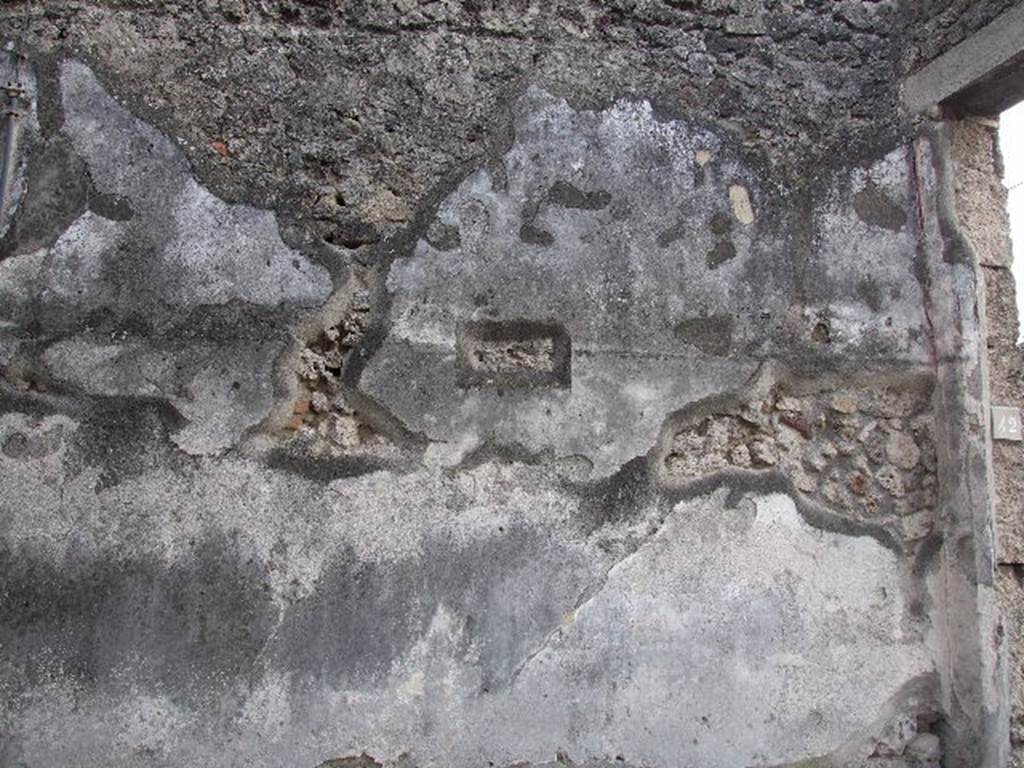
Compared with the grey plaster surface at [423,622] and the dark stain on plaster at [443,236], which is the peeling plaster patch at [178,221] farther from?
the grey plaster surface at [423,622]

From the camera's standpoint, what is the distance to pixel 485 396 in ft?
8.33

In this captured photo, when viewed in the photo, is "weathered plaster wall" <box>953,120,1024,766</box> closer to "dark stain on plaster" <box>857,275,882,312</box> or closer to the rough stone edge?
the rough stone edge

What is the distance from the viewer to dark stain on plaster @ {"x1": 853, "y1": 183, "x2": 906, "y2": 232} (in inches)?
109

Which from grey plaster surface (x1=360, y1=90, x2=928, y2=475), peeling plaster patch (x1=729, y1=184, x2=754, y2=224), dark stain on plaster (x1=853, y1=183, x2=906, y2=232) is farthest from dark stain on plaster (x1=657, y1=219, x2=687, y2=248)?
dark stain on plaster (x1=853, y1=183, x2=906, y2=232)

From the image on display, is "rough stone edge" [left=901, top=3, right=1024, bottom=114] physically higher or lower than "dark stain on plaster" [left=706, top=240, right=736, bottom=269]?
higher

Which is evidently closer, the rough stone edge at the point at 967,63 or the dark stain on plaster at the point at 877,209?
the rough stone edge at the point at 967,63

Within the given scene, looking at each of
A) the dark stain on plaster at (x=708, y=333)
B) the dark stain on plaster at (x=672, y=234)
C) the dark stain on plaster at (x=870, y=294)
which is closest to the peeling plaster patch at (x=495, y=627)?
the dark stain on plaster at (x=708, y=333)

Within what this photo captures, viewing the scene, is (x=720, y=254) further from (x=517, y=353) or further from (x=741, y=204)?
(x=517, y=353)

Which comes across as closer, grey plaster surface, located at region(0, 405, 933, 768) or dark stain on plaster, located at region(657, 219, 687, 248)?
grey plaster surface, located at region(0, 405, 933, 768)

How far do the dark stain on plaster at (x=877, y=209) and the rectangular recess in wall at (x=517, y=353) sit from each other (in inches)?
38.2

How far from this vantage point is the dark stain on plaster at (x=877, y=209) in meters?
2.78

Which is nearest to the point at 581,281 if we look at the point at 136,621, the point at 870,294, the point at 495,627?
the point at 870,294

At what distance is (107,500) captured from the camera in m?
2.38

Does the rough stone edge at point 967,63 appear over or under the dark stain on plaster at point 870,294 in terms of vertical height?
over
